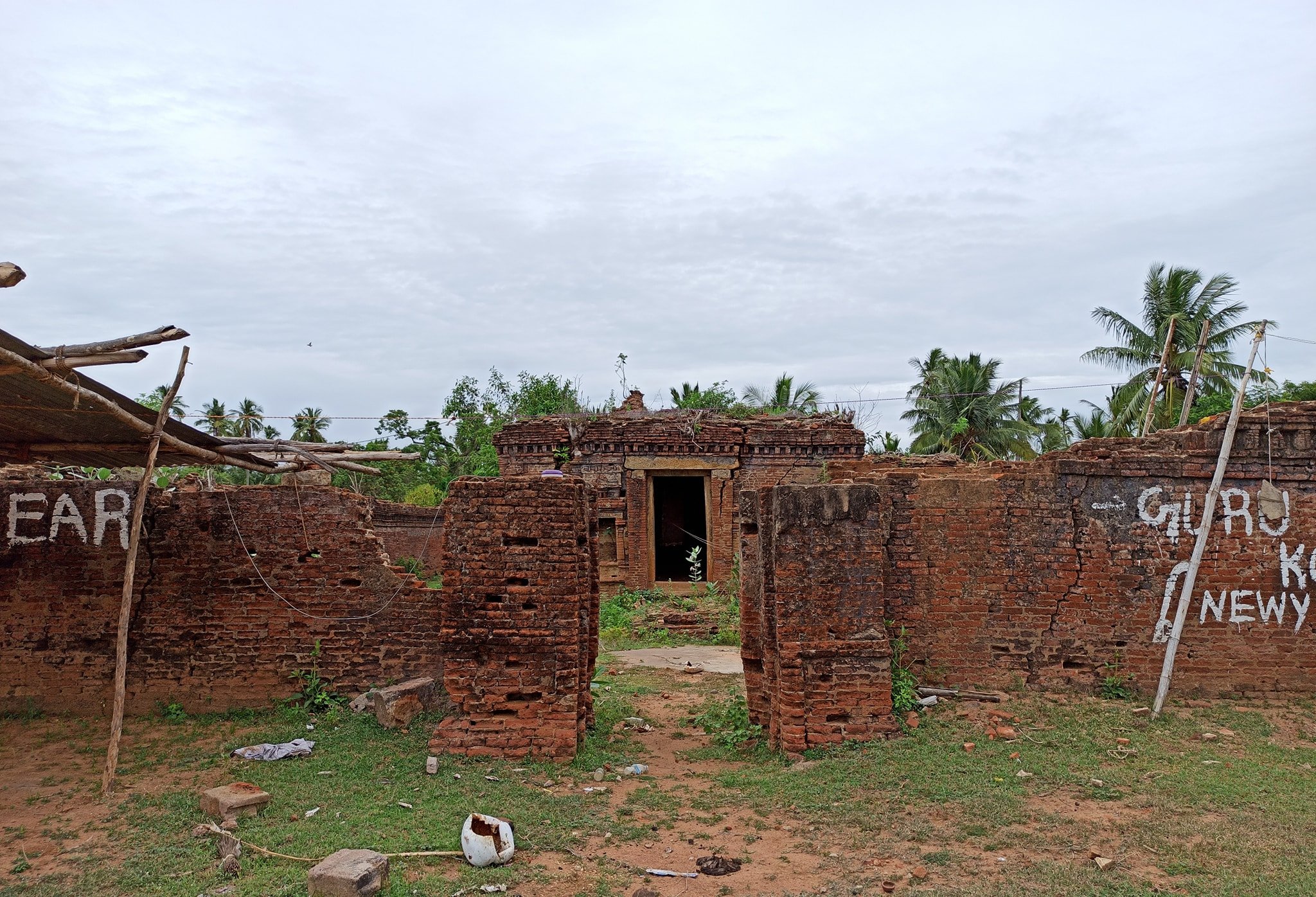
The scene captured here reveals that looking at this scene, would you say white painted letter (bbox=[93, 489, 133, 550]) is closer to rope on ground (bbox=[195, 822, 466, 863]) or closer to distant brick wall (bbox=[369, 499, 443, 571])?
rope on ground (bbox=[195, 822, 466, 863])

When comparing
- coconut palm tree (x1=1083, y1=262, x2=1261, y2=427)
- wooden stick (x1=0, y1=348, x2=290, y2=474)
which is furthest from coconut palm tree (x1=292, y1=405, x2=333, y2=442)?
coconut palm tree (x1=1083, y1=262, x2=1261, y2=427)

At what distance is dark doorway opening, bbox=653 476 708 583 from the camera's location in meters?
21.2

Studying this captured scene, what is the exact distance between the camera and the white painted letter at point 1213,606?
24.5ft

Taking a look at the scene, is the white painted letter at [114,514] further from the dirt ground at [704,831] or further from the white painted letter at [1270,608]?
the white painted letter at [1270,608]

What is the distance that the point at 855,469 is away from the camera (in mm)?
8828

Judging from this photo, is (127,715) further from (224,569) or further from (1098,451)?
(1098,451)

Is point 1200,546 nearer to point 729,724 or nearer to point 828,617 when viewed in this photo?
point 828,617

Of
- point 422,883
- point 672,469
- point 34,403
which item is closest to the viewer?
point 422,883

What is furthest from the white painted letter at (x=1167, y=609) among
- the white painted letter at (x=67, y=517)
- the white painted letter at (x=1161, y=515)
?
the white painted letter at (x=67, y=517)

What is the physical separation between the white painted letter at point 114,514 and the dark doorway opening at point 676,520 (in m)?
13.9

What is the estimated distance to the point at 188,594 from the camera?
25.8 ft

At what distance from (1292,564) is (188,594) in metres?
9.73

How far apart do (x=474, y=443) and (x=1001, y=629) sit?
65.4 ft

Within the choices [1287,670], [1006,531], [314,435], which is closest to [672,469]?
[1006,531]
